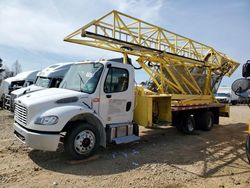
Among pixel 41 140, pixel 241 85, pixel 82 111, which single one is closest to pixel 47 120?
pixel 41 140

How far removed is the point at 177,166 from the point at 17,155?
388 centimetres

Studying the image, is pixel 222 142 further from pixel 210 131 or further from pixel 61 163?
pixel 61 163

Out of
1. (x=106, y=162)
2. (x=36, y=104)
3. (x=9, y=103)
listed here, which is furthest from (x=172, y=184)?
(x=9, y=103)

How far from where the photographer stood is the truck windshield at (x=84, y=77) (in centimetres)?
629

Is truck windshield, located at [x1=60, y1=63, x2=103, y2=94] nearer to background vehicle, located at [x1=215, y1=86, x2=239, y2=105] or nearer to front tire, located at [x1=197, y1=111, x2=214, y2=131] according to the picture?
front tire, located at [x1=197, y1=111, x2=214, y2=131]

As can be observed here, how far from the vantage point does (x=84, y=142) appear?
19.1ft

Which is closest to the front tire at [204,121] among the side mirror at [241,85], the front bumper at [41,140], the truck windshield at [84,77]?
the side mirror at [241,85]

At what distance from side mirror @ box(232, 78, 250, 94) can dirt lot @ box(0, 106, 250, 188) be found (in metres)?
1.82

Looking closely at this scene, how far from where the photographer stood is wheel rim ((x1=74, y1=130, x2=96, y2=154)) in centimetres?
572

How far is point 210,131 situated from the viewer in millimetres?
10852

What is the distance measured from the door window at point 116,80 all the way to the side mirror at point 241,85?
280cm

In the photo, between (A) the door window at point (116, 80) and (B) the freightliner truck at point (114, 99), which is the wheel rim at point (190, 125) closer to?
(B) the freightliner truck at point (114, 99)

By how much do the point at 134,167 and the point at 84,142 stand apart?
4.21ft

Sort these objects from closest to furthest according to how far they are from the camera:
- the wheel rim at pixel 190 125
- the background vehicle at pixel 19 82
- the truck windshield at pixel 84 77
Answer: the truck windshield at pixel 84 77 → the wheel rim at pixel 190 125 → the background vehicle at pixel 19 82
